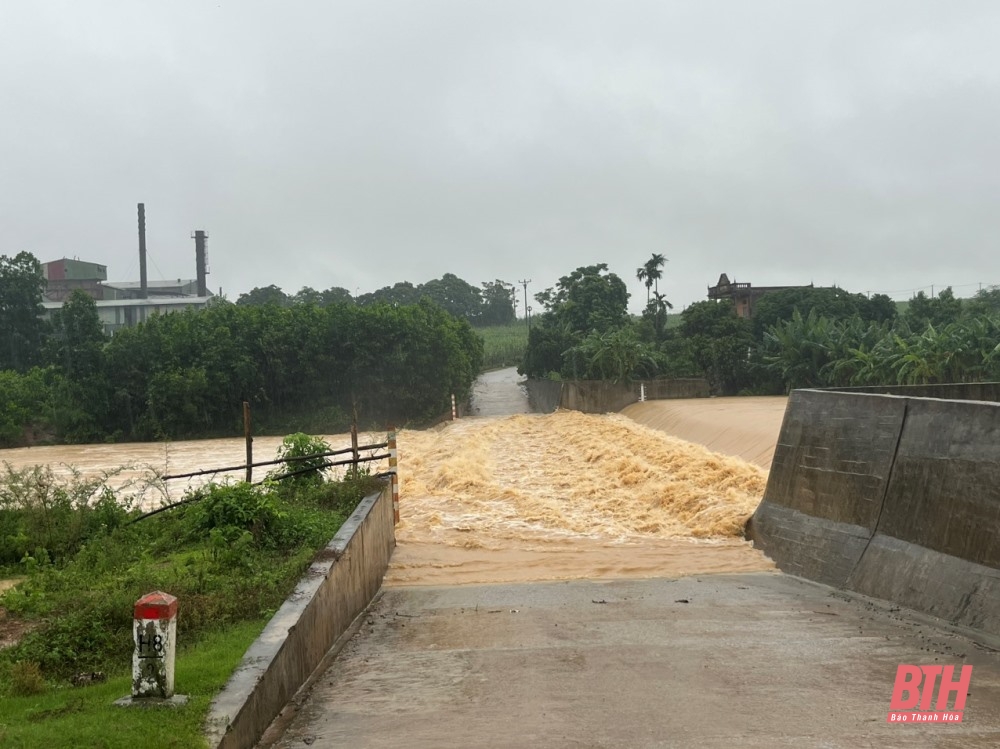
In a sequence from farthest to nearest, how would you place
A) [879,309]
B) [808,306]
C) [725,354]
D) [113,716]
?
[879,309], [808,306], [725,354], [113,716]

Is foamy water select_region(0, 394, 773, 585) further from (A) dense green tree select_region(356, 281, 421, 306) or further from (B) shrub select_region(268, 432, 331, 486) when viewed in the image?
(A) dense green tree select_region(356, 281, 421, 306)

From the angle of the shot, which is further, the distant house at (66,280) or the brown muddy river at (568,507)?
the distant house at (66,280)

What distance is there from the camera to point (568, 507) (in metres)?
17.8

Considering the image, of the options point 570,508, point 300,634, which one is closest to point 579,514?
point 570,508

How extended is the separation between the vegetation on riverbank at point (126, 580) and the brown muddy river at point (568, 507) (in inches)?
44.9

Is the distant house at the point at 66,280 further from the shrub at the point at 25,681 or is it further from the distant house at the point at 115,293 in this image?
the shrub at the point at 25,681

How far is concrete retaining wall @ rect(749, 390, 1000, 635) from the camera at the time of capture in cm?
771

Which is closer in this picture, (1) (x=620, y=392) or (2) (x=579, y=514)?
(2) (x=579, y=514)

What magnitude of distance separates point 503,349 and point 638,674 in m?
83.8

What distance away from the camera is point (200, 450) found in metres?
39.8

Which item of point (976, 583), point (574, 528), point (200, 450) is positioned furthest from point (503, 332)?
point (976, 583)

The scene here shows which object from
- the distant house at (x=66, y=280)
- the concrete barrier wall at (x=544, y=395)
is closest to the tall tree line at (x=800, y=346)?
the concrete barrier wall at (x=544, y=395)

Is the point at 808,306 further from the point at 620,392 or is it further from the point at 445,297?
the point at 445,297

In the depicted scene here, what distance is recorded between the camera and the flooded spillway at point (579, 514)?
39.5 ft
